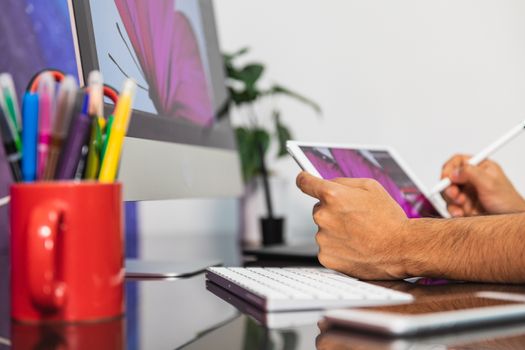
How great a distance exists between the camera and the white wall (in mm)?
1780

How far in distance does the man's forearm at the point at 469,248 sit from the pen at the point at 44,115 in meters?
0.41

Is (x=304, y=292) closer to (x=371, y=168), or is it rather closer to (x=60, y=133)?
(x=60, y=133)

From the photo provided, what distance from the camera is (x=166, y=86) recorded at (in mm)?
933

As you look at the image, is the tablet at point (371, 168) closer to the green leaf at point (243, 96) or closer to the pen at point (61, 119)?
the pen at point (61, 119)

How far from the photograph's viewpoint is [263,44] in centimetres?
209

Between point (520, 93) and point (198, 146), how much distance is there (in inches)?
44.4

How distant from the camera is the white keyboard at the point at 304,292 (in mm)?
504

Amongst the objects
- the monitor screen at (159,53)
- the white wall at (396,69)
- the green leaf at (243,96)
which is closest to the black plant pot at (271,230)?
the white wall at (396,69)

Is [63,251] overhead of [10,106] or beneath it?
beneath

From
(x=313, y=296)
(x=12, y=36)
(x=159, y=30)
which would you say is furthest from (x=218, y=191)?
(x=313, y=296)

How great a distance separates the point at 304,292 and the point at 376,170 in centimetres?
47

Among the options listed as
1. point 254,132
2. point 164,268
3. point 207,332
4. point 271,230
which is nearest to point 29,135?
point 207,332

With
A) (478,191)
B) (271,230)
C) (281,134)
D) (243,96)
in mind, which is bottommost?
(271,230)

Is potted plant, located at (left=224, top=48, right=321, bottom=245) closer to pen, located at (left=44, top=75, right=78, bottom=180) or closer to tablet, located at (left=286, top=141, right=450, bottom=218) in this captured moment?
tablet, located at (left=286, top=141, right=450, bottom=218)
